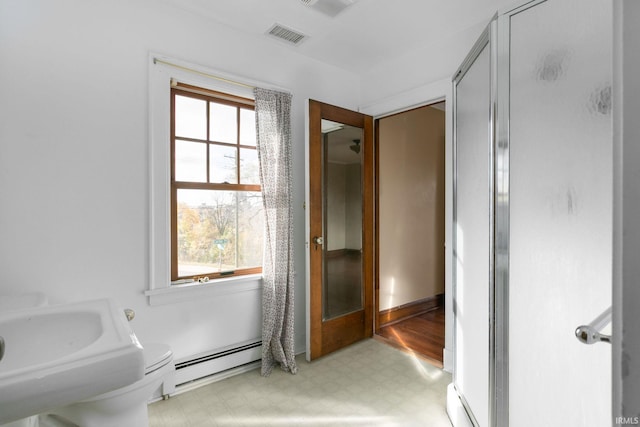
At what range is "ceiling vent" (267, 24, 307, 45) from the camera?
2.34m

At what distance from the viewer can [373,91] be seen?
10.1ft

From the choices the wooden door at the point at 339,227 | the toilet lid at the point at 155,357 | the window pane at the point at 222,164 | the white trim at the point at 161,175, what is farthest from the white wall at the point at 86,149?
the wooden door at the point at 339,227

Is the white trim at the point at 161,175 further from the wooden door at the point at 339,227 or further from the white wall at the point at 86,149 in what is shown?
the wooden door at the point at 339,227

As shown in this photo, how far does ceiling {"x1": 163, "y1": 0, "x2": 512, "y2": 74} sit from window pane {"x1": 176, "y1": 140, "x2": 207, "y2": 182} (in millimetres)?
873

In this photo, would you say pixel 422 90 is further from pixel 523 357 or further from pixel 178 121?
pixel 523 357

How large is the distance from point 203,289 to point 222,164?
0.91m

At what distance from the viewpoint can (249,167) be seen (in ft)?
8.27

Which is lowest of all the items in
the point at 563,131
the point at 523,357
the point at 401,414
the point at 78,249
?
the point at 401,414

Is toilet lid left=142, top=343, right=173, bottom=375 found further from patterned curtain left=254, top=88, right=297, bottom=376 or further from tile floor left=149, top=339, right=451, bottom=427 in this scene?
patterned curtain left=254, top=88, right=297, bottom=376

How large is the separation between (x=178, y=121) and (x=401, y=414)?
236 centimetres

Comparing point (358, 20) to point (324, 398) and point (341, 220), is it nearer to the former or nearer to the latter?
point (341, 220)

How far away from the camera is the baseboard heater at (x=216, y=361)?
2139 millimetres

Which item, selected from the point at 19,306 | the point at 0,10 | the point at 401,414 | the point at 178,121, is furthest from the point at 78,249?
the point at 401,414

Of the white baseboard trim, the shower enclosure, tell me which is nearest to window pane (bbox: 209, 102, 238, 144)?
the shower enclosure
